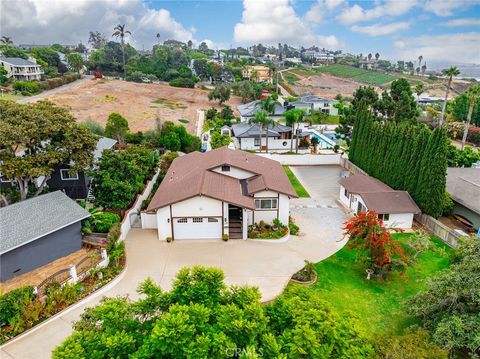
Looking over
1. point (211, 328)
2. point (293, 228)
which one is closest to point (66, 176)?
point (293, 228)

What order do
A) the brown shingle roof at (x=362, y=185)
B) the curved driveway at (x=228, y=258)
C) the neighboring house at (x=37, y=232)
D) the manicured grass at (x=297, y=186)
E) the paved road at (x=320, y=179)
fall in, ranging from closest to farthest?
the neighboring house at (x=37, y=232), the curved driveway at (x=228, y=258), the brown shingle roof at (x=362, y=185), the manicured grass at (x=297, y=186), the paved road at (x=320, y=179)

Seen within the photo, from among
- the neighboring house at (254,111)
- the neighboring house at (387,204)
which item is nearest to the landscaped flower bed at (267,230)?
the neighboring house at (387,204)

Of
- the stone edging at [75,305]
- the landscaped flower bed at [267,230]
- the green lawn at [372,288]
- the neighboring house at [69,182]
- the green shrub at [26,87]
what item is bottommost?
the green lawn at [372,288]

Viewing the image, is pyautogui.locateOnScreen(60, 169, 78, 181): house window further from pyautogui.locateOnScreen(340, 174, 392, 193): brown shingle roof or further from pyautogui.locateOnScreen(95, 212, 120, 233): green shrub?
pyautogui.locateOnScreen(340, 174, 392, 193): brown shingle roof

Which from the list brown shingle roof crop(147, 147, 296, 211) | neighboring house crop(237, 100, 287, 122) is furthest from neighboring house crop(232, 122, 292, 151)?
brown shingle roof crop(147, 147, 296, 211)

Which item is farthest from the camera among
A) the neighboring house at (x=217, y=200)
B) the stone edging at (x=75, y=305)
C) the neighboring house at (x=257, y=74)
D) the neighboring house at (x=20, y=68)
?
the neighboring house at (x=257, y=74)

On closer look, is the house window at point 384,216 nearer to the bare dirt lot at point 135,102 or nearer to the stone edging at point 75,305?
the stone edging at point 75,305

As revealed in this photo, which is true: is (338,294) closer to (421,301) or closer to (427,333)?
(421,301)
